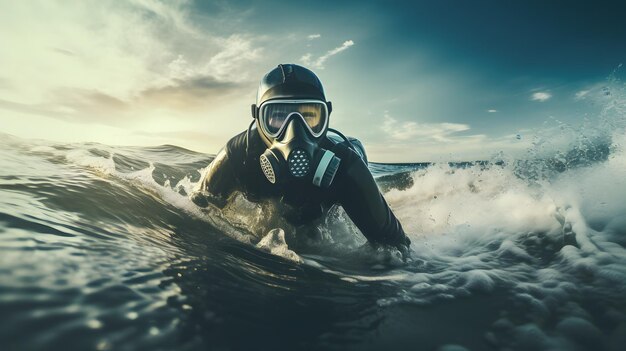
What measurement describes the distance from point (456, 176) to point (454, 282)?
271 inches

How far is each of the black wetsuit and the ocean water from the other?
10.9 inches

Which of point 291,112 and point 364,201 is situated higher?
point 291,112

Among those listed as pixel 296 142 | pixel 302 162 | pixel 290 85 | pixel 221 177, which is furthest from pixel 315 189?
pixel 221 177

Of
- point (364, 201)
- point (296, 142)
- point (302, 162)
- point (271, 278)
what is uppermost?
point (296, 142)

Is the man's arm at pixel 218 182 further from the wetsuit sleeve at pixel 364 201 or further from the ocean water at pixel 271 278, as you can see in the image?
the wetsuit sleeve at pixel 364 201

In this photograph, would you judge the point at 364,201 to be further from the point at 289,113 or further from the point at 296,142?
the point at 289,113

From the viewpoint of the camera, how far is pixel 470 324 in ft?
5.81

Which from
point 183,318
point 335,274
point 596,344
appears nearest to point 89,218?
point 183,318

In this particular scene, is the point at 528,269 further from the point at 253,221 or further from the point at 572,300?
the point at 253,221

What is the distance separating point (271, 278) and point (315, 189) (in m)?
1.33

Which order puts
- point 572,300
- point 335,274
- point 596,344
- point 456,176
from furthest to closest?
point 456,176, point 335,274, point 572,300, point 596,344

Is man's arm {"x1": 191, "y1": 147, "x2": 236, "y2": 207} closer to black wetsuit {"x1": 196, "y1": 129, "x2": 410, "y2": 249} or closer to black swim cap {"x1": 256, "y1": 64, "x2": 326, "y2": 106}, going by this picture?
black wetsuit {"x1": 196, "y1": 129, "x2": 410, "y2": 249}

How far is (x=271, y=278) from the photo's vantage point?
226 centimetres

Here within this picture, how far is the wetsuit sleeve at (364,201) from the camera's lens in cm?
330
